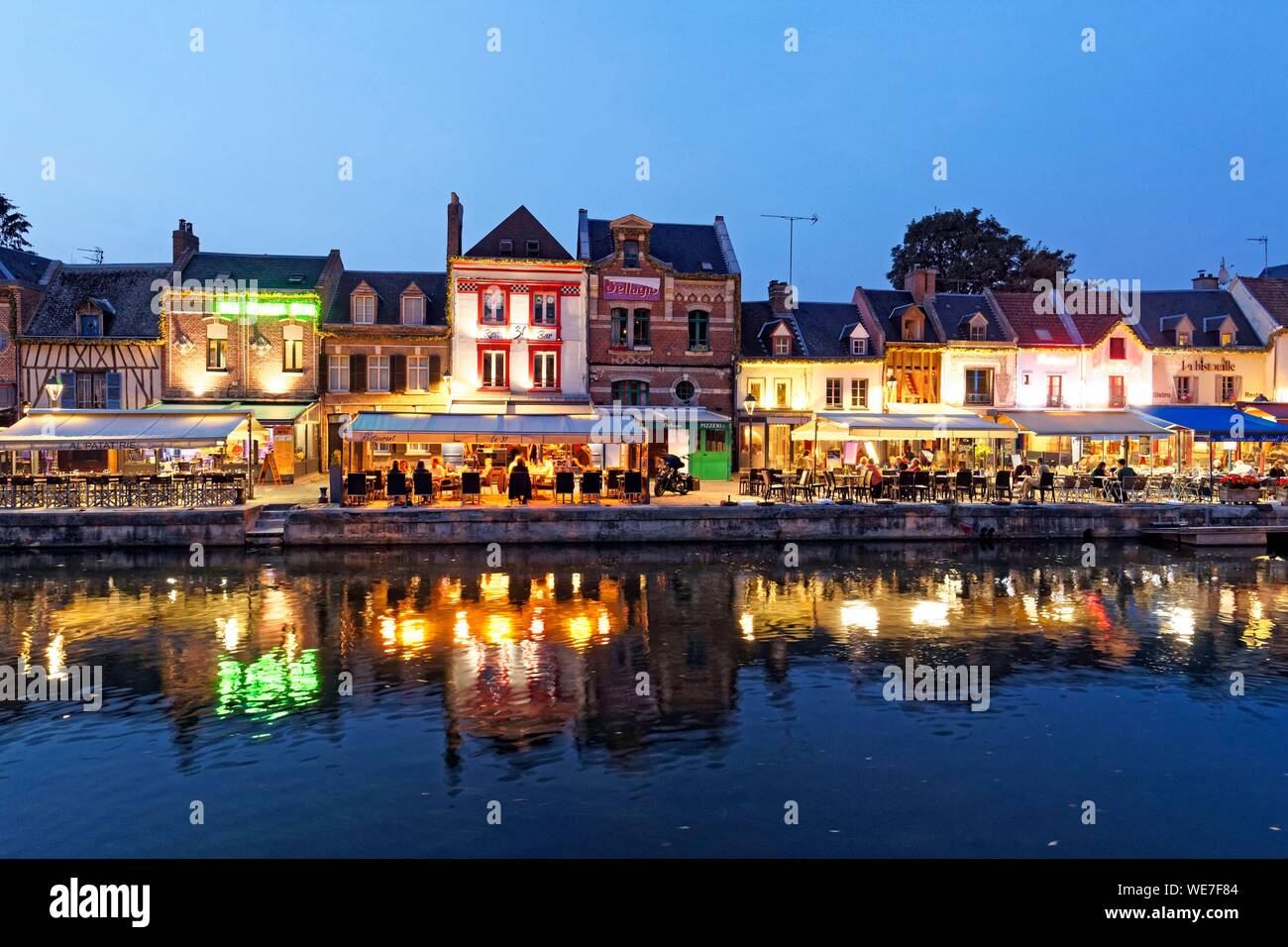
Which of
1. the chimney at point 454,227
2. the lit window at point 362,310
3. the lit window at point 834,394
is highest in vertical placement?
the chimney at point 454,227

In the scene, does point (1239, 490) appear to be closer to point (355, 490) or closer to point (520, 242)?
point (520, 242)

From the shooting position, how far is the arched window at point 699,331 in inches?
1233

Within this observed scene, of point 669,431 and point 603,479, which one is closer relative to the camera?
point 603,479

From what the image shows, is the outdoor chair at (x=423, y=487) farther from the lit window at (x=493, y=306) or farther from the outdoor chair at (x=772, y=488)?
the lit window at (x=493, y=306)

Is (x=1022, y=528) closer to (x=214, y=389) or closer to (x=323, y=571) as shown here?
(x=323, y=571)

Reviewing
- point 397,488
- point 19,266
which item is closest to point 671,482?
point 397,488

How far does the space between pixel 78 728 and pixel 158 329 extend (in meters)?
22.8

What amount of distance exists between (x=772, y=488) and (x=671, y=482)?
2.79 metres

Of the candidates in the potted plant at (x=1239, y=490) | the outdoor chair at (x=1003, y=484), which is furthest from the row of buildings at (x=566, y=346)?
the potted plant at (x=1239, y=490)

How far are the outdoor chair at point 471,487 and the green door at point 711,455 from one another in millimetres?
9852

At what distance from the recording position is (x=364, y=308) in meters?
30.3
